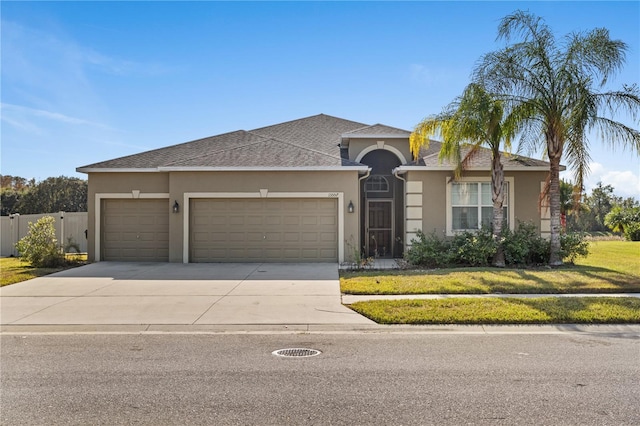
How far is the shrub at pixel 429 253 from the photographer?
15.4 m

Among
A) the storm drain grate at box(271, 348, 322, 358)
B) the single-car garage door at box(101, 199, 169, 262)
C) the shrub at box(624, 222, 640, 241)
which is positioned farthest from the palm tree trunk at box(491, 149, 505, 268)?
the shrub at box(624, 222, 640, 241)

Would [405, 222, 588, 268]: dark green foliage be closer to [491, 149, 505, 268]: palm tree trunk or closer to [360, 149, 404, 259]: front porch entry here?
[491, 149, 505, 268]: palm tree trunk

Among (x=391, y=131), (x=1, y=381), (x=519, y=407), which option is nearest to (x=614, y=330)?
(x=519, y=407)

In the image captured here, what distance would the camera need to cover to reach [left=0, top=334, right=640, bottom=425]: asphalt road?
4.62 m

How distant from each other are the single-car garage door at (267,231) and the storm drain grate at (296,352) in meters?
10.1

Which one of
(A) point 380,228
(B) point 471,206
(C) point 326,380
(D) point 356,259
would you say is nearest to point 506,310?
(C) point 326,380

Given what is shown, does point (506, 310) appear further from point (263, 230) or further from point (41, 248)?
point (41, 248)

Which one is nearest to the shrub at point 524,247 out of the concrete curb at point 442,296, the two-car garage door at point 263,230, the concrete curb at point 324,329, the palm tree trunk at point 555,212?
the palm tree trunk at point 555,212

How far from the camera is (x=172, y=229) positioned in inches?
679

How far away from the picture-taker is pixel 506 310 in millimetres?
9086

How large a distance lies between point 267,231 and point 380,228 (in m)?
A: 4.43

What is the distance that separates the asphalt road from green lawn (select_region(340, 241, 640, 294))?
3590mm

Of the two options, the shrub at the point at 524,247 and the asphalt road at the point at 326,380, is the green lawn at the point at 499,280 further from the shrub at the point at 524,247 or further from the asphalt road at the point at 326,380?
the asphalt road at the point at 326,380

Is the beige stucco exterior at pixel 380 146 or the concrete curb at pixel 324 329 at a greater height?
the beige stucco exterior at pixel 380 146
